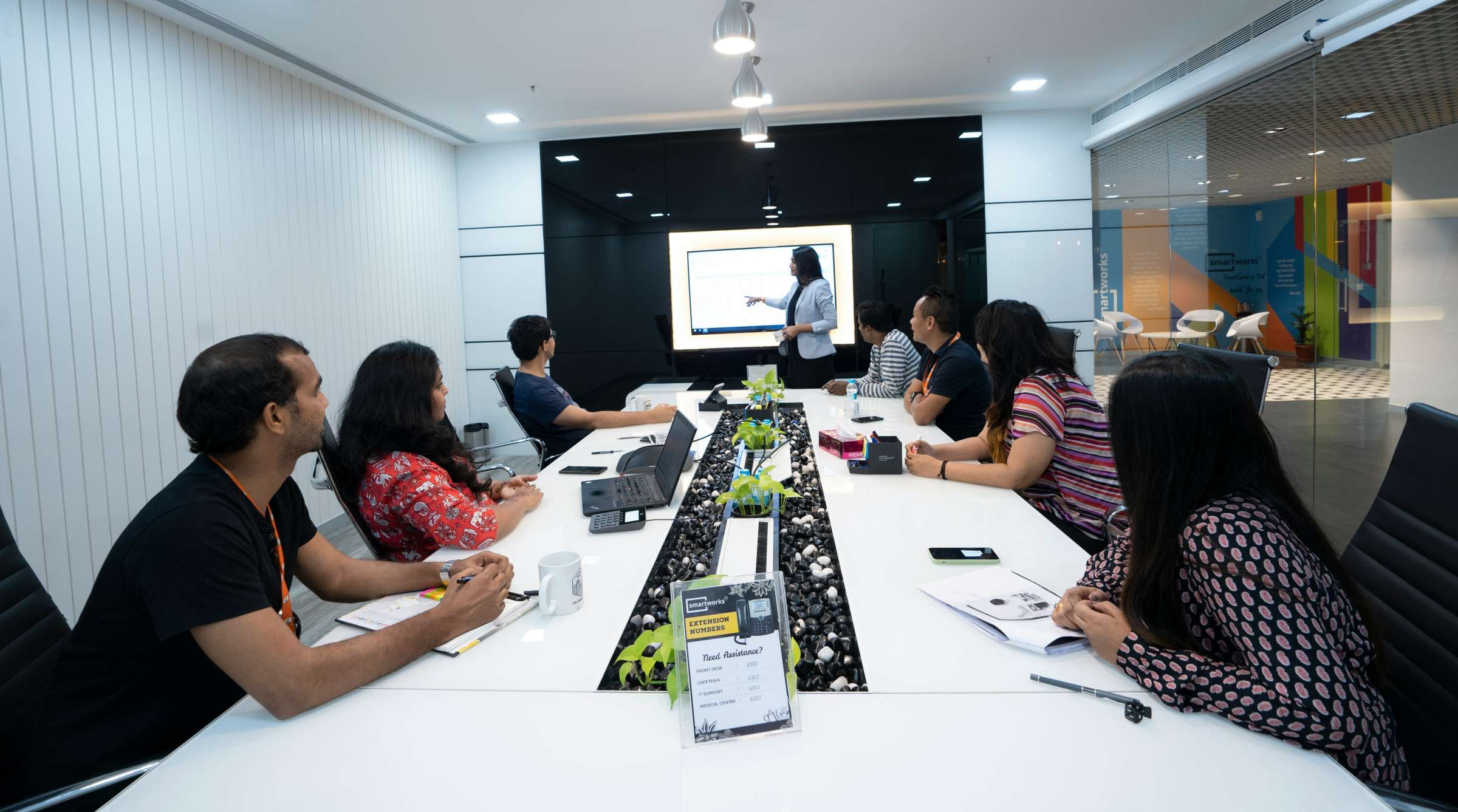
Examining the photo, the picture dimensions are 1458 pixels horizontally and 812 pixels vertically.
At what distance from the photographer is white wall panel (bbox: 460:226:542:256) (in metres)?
6.64

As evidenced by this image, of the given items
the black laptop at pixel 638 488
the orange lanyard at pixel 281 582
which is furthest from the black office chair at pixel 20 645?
the black laptop at pixel 638 488

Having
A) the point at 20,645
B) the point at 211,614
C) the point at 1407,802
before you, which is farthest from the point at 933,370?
the point at 20,645

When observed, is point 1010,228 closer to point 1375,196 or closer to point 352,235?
point 1375,196

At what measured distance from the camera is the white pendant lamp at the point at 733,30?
279 cm

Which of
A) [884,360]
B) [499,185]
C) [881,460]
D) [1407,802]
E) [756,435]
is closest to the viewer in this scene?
[1407,802]

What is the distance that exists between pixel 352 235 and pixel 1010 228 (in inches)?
193

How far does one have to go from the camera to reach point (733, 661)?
1.12 meters

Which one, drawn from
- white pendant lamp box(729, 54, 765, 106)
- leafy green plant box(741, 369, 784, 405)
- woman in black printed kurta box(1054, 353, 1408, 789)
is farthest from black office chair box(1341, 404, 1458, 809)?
white pendant lamp box(729, 54, 765, 106)

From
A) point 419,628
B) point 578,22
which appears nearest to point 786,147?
point 578,22

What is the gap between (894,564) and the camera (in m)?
1.75

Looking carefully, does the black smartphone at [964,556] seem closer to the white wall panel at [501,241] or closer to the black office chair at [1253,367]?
the black office chair at [1253,367]

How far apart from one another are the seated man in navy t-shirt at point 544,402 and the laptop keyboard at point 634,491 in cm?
135

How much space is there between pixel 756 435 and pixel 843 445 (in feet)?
1.06

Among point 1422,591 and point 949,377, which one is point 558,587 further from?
point 949,377
